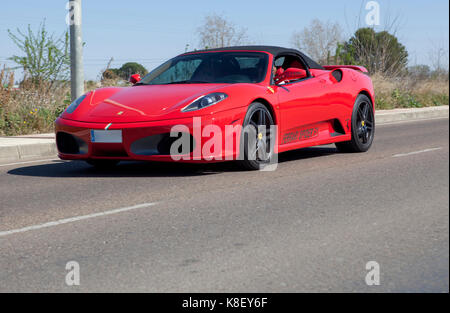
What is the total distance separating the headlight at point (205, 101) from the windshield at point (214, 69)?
75cm

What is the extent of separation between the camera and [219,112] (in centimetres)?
661

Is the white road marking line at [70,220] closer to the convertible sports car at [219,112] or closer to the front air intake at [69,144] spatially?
the convertible sports car at [219,112]

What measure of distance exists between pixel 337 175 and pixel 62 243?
3.52 meters

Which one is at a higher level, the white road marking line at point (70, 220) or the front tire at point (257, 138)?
the front tire at point (257, 138)

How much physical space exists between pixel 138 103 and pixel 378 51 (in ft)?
55.0

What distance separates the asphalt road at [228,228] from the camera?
3.54 m

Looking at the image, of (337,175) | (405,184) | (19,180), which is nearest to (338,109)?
(337,175)

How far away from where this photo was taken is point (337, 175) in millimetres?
7059

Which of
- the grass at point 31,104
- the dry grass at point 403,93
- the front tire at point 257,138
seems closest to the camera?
the front tire at point 257,138

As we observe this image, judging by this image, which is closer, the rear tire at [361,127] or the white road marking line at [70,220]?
the white road marking line at [70,220]

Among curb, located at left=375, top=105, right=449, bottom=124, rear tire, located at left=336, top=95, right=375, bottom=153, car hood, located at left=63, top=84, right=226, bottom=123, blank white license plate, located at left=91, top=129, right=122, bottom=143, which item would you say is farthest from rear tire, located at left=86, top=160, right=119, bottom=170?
curb, located at left=375, top=105, right=449, bottom=124

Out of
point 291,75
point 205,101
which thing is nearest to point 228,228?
point 205,101

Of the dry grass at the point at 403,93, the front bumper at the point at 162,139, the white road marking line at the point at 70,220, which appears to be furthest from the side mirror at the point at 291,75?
the dry grass at the point at 403,93
